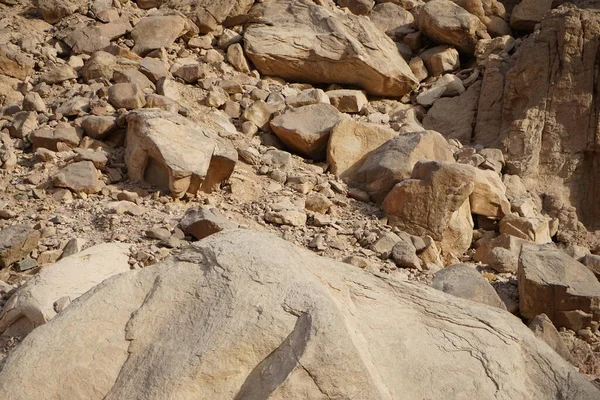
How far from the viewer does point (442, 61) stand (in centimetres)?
887

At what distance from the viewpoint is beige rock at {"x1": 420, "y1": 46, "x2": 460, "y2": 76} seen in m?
8.88

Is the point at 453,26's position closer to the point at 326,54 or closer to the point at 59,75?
the point at 326,54

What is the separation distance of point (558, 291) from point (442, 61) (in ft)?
15.2

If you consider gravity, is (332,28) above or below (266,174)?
above

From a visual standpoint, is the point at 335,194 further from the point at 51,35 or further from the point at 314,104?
the point at 51,35

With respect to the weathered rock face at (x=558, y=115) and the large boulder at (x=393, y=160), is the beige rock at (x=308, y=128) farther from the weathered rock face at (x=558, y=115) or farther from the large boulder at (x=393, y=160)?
the weathered rock face at (x=558, y=115)

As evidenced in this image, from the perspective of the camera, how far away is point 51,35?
827 cm

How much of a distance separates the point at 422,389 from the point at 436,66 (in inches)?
264

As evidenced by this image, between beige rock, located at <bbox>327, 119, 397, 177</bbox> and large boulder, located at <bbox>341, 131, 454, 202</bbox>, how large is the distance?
1.6 inches

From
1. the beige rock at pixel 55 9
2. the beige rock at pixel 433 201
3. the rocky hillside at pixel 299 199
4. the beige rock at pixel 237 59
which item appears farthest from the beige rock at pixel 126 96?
the beige rock at pixel 433 201

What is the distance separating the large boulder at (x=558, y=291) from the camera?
4.82m

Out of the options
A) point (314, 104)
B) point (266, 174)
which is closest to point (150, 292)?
point (266, 174)

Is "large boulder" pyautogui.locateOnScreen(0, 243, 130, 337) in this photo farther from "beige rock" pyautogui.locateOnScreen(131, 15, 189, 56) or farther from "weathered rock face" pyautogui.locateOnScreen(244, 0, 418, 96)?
"weathered rock face" pyautogui.locateOnScreen(244, 0, 418, 96)

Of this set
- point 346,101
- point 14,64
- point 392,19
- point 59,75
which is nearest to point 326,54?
point 346,101
